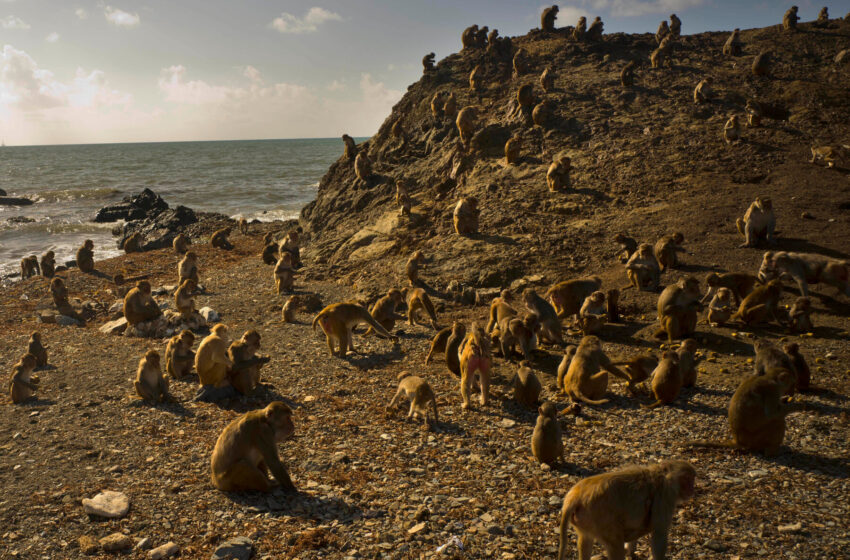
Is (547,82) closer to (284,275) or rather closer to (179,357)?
(284,275)

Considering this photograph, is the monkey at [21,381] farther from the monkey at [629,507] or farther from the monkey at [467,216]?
the monkey at [467,216]

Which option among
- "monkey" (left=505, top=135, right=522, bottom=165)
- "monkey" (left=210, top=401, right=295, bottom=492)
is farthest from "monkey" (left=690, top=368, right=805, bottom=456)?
"monkey" (left=505, top=135, right=522, bottom=165)

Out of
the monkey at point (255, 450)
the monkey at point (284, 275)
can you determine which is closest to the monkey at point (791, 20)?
the monkey at point (284, 275)

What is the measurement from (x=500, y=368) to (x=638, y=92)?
18.1 m

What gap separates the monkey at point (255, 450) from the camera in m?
6.72

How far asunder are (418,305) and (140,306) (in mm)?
8398

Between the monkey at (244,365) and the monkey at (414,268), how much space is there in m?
6.75

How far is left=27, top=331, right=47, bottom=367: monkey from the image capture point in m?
13.5

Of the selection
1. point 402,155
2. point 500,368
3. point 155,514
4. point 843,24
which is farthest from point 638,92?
point 155,514

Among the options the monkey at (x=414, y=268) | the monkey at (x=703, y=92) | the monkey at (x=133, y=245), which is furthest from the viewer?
the monkey at (x=133, y=245)

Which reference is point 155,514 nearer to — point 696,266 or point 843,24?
point 696,266

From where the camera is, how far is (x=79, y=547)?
629 cm

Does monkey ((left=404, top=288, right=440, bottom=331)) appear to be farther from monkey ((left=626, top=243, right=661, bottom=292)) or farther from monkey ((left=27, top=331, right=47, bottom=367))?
monkey ((left=27, top=331, right=47, bottom=367))

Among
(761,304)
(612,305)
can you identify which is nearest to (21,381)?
(612,305)
